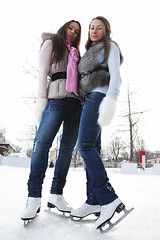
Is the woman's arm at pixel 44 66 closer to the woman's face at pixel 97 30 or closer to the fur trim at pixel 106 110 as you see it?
the woman's face at pixel 97 30

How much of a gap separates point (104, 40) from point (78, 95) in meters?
0.50

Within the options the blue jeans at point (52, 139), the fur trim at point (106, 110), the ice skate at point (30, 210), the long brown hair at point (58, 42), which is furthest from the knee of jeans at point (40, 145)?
the long brown hair at point (58, 42)

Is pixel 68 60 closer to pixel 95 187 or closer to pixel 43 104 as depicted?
Answer: pixel 43 104

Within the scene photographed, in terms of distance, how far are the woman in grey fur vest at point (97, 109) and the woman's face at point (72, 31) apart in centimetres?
39

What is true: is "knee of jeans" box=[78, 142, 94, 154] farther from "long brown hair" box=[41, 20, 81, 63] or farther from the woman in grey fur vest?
"long brown hair" box=[41, 20, 81, 63]

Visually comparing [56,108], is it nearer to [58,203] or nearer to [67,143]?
[67,143]

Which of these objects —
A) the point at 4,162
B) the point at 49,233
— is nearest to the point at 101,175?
the point at 49,233

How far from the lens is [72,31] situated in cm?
185

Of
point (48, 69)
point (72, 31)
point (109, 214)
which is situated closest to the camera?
point (109, 214)

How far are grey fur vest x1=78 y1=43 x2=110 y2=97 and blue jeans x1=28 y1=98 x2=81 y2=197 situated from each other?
0.72 ft

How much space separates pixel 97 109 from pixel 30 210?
0.86 meters

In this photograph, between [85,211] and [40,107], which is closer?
[85,211]

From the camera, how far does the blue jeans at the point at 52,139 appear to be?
57.2 inches

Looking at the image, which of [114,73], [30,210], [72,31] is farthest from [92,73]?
[30,210]
